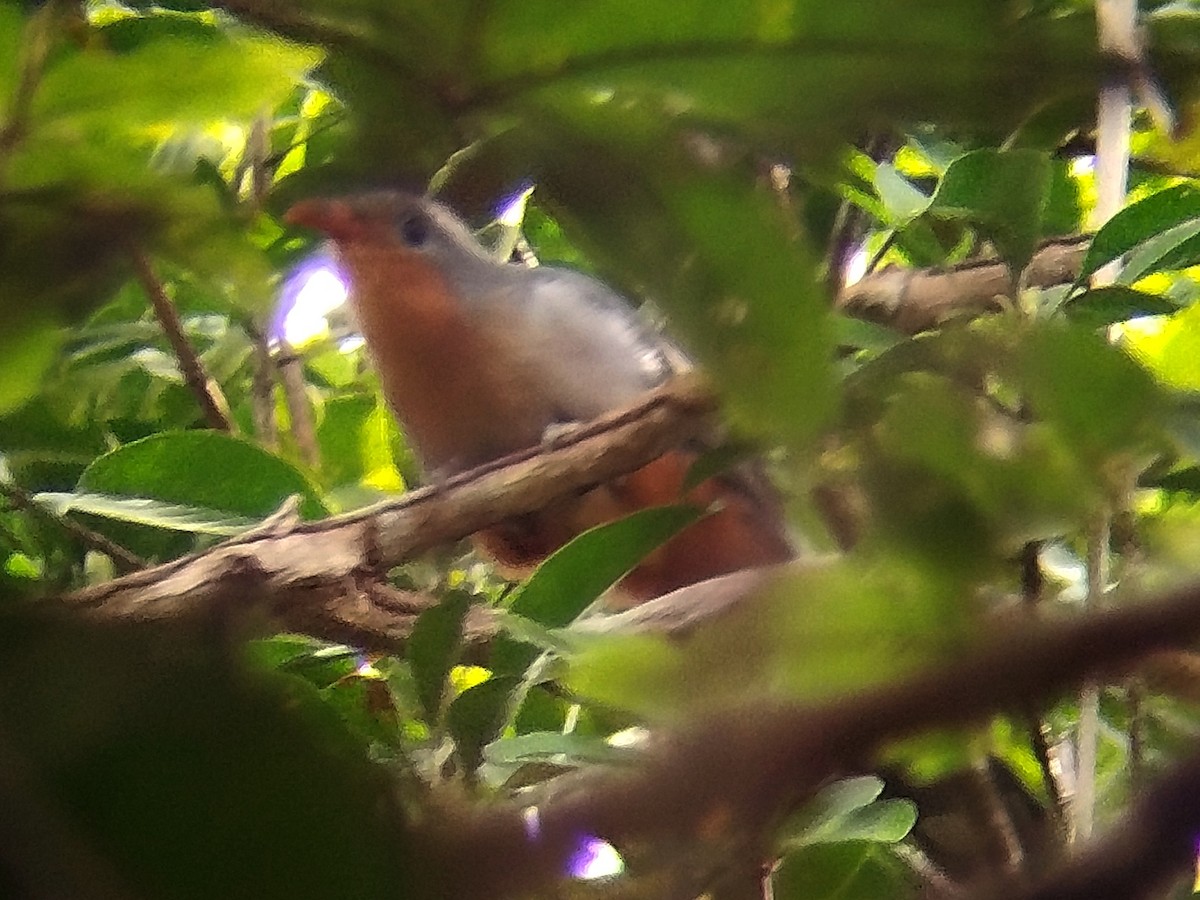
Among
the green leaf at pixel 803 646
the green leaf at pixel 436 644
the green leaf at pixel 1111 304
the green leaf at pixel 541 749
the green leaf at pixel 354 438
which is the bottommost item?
the green leaf at pixel 354 438

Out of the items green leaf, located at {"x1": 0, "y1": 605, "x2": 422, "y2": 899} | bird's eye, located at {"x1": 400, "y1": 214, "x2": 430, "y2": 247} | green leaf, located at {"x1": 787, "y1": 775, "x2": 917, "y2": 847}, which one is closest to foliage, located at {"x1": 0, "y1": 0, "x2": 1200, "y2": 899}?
green leaf, located at {"x1": 0, "y1": 605, "x2": 422, "y2": 899}

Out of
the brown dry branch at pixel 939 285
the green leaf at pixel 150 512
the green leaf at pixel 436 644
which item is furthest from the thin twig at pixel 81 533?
the brown dry branch at pixel 939 285

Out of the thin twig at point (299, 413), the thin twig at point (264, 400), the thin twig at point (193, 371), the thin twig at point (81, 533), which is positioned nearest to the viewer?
the thin twig at point (81, 533)

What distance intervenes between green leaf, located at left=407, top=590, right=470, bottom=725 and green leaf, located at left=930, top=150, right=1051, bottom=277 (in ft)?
1.16

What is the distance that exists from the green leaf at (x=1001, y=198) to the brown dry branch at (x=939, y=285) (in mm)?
85

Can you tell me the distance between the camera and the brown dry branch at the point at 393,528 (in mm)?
671

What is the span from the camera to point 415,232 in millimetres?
1477

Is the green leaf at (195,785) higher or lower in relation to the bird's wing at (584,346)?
higher

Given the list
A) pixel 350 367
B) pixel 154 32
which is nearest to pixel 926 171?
pixel 350 367

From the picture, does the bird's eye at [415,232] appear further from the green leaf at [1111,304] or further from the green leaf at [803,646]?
the green leaf at [803,646]

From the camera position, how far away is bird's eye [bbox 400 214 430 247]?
4.70ft

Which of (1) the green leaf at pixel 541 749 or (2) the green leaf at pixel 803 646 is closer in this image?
(2) the green leaf at pixel 803 646

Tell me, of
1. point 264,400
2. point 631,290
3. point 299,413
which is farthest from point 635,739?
Answer: point 299,413

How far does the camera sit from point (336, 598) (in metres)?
0.79
